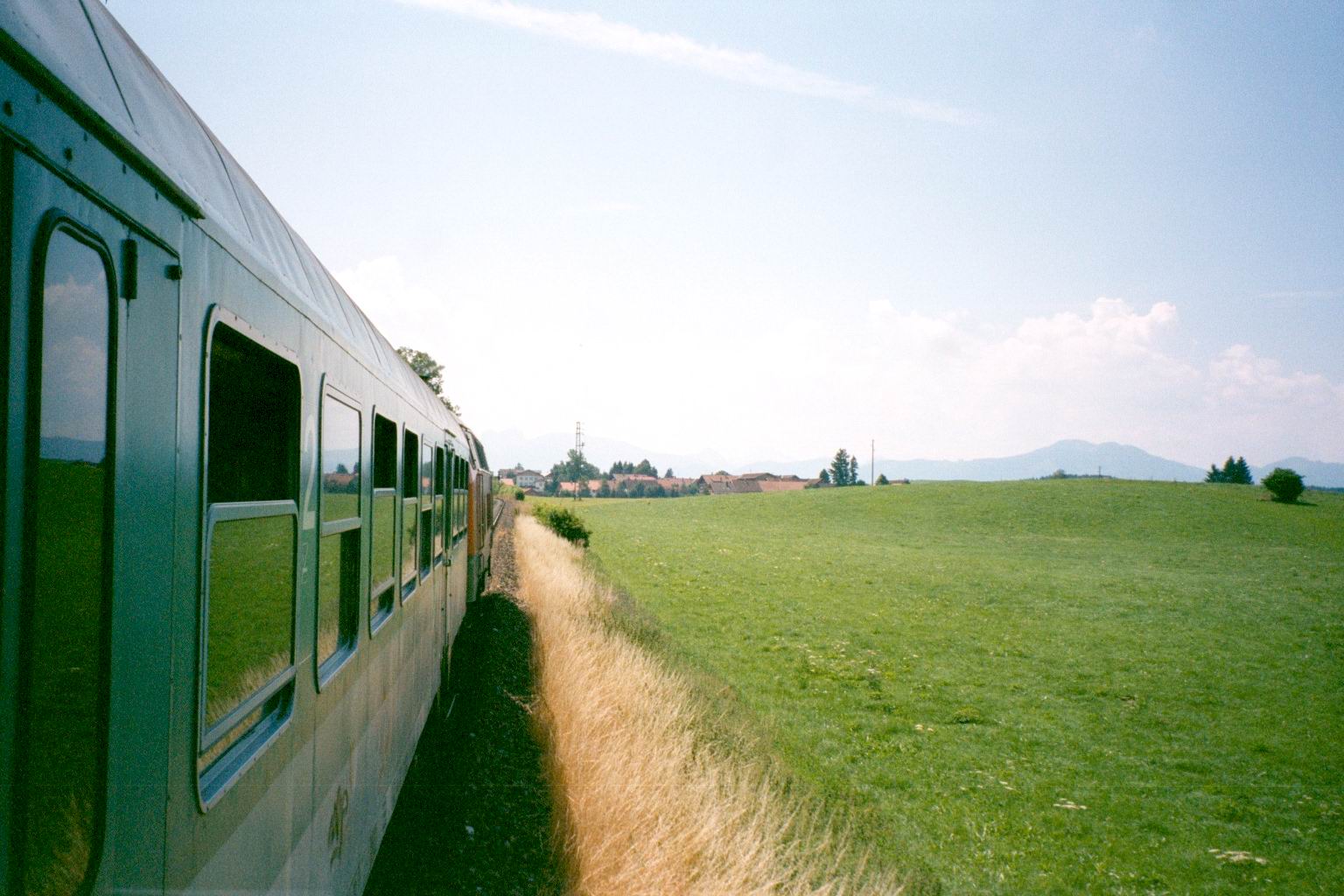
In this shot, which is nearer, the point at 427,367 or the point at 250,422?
the point at 250,422

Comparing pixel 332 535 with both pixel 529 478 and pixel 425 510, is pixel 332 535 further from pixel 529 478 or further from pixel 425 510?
pixel 529 478

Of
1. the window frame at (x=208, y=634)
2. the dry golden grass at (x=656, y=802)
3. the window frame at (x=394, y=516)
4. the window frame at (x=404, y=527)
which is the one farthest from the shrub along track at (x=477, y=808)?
the window frame at (x=208, y=634)

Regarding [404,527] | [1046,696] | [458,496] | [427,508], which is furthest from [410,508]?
[1046,696]

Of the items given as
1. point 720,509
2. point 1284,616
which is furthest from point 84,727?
point 720,509

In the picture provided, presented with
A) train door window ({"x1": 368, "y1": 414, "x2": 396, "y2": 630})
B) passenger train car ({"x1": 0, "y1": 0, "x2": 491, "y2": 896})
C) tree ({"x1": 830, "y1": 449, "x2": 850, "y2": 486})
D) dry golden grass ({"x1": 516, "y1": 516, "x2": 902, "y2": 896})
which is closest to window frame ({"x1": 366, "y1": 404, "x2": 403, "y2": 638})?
train door window ({"x1": 368, "y1": 414, "x2": 396, "y2": 630})

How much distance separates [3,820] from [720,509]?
63.9m

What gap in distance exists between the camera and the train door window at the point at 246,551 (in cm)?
194

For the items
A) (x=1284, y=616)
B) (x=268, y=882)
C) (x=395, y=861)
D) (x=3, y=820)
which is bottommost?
(x=1284, y=616)

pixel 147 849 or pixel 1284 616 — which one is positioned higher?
pixel 147 849

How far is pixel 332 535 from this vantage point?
3102mm

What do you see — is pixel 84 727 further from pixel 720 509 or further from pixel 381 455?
pixel 720 509

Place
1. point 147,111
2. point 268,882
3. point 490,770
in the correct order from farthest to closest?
point 490,770
point 268,882
point 147,111

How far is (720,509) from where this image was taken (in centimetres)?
6469

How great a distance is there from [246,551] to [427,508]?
4.22 meters
